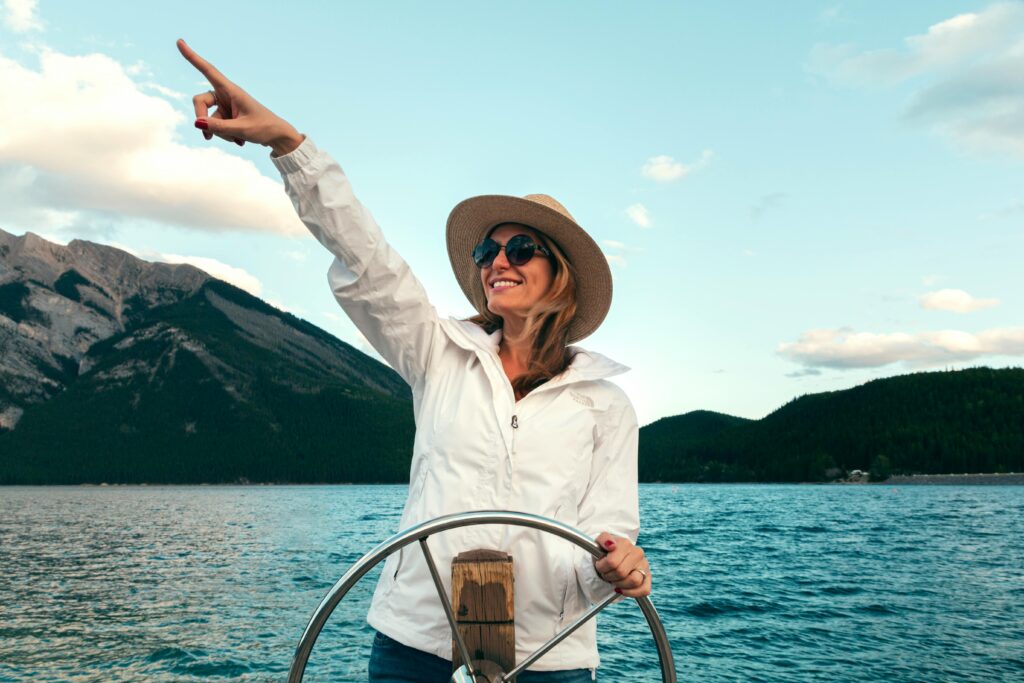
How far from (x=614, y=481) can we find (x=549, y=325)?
0.62 metres

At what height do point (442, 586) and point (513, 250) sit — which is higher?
point (513, 250)

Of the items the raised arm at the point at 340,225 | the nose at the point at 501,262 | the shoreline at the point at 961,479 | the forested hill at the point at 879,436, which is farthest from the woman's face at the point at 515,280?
the shoreline at the point at 961,479

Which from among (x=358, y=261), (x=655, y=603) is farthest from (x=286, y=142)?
(x=655, y=603)

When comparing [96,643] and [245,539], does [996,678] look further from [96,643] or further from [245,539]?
[245,539]

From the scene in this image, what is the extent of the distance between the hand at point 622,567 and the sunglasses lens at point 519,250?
1057mm

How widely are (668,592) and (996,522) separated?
4601cm

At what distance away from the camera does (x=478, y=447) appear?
2086mm

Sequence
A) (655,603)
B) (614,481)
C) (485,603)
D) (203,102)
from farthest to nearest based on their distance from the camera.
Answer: (655,603), (614,481), (203,102), (485,603)

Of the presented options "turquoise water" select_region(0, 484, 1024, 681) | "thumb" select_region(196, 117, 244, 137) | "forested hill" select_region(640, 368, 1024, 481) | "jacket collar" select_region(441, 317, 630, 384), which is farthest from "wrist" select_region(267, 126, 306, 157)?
"forested hill" select_region(640, 368, 1024, 481)

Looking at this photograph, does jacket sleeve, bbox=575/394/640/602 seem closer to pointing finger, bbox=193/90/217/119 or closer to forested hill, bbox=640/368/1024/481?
pointing finger, bbox=193/90/217/119

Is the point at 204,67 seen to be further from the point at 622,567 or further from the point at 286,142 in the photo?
the point at 622,567

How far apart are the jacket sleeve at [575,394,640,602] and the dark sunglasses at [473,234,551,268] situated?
573mm

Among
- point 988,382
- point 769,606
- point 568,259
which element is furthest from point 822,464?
point 568,259

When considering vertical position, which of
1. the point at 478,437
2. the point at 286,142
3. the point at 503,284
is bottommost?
A: the point at 478,437
